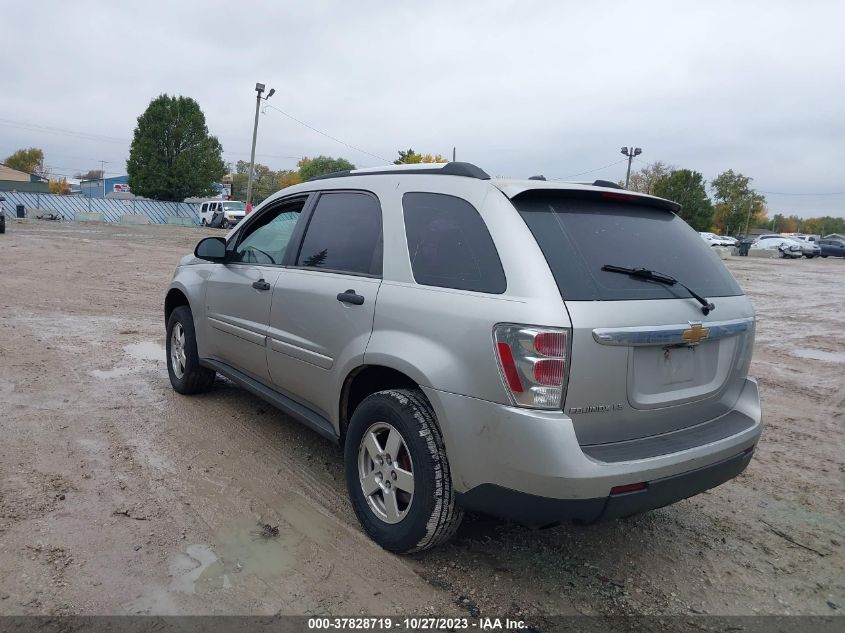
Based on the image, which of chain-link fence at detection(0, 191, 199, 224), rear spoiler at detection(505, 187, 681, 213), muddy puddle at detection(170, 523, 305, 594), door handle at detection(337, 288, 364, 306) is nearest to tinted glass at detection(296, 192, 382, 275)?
door handle at detection(337, 288, 364, 306)

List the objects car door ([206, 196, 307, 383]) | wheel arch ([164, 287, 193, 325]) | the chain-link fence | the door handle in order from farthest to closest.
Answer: the chain-link fence → wheel arch ([164, 287, 193, 325]) → car door ([206, 196, 307, 383]) → the door handle

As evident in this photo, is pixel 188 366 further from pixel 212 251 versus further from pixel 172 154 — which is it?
pixel 172 154

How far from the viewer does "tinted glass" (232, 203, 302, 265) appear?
13.5ft

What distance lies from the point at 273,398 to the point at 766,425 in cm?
402

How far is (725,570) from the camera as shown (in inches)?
119

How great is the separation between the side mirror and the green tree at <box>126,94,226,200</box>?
5680 centimetres

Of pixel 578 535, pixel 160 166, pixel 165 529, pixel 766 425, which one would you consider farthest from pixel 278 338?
pixel 160 166

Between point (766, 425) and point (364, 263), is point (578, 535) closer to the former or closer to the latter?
point (364, 263)

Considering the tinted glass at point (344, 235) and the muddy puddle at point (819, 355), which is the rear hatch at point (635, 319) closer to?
the tinted glass at point (344, 235)

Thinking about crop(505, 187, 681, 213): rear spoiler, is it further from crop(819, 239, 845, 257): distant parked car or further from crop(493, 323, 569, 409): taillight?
crop(819, 239, 845, 257): distant parked car

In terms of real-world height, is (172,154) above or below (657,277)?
above

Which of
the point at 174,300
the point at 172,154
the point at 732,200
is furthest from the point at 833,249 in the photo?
the point at 172,154

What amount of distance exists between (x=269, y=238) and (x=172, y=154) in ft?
195

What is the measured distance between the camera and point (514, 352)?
2432mm
